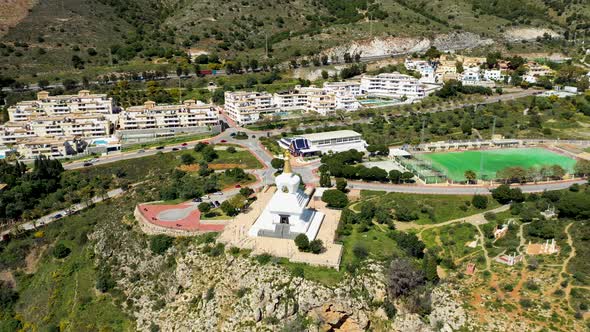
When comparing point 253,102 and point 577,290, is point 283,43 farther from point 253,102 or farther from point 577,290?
point 577,290

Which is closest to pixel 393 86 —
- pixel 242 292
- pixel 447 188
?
pixel 447 188

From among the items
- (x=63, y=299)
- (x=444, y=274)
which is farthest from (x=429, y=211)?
(x=63, y=299)

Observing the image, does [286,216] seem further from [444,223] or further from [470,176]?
[470,176]

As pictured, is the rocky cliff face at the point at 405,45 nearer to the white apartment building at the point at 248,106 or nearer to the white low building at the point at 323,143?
the white apartment building at the point at 248,106

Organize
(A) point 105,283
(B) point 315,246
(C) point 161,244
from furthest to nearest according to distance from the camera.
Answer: (C) point 161,244 < (A) point 105,283 < (B) point 315,246

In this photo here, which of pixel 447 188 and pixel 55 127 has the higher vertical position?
pixel 55 127

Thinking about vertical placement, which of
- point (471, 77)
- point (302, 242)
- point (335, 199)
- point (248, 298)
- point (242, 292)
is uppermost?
point (471, 77)
